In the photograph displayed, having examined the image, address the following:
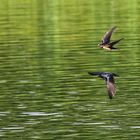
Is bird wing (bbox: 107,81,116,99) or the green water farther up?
bird wing (bbox: 107,81,116,99)

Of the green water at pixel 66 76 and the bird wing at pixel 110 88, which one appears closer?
the bird wing at pixel 110 88

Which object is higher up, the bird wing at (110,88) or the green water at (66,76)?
the bird wing at (110,88)

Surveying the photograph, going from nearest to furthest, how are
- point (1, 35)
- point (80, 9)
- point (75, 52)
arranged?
point (75, 52), point (1, 35), point (80, 9)

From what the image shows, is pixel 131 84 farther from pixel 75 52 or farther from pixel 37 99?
pixel 75 52

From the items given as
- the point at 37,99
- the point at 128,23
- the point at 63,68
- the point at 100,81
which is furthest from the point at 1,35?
the point at 37,99

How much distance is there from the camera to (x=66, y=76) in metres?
35.3

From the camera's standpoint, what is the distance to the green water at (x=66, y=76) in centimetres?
2574

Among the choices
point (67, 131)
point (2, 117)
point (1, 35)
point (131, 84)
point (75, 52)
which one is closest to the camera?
point (67, 131)

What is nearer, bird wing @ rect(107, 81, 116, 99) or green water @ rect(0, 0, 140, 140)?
bird wing @ rect(107, 81, 116, 99)

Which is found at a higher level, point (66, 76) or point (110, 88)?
point (110, 88)

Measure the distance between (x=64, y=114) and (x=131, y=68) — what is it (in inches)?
397

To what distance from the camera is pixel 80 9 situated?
67.1 meters

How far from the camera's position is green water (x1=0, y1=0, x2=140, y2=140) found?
1013 inches

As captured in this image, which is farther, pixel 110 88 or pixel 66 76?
pixel 66 76
